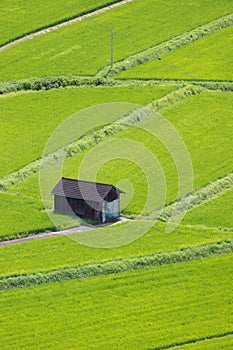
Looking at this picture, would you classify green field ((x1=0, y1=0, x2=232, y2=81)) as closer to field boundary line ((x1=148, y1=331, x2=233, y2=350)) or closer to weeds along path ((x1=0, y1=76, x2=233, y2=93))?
weeds along path ((x1=0, y1=76, x2=233, y2=93))

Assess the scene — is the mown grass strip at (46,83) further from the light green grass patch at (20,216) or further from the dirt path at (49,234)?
the dirt path at (49,234)

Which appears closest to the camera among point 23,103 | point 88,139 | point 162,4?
point 88,139

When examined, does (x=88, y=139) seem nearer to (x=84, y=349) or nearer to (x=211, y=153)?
(x=211, y=153)

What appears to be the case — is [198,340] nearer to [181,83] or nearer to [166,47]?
[181,83]

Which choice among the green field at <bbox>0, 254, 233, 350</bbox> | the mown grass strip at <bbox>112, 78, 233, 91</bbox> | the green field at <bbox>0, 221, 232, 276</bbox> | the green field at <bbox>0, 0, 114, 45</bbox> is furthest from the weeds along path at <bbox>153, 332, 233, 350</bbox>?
the green field at <bbox>0, 0, 114, 45</bbox>

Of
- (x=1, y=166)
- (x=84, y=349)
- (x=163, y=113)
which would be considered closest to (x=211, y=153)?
(x=163, y=113)

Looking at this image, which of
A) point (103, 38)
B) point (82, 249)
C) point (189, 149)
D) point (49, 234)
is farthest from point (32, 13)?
point (82, 249)
